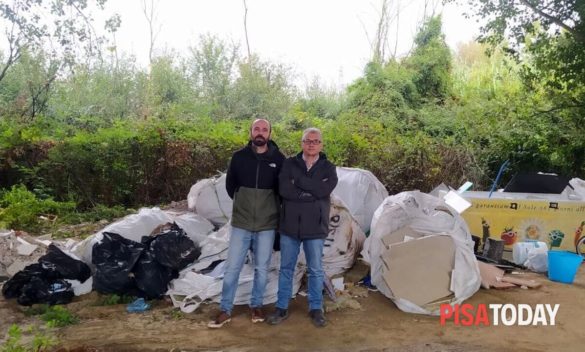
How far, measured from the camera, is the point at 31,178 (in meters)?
7.60

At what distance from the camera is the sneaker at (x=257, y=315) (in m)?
3.77

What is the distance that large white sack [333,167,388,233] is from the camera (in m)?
5.51

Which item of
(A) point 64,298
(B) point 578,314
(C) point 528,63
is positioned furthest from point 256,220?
(C) point 528,63

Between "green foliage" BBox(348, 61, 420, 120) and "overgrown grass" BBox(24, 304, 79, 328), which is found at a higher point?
"green foliage" BBox(348, 61, 420, 120)

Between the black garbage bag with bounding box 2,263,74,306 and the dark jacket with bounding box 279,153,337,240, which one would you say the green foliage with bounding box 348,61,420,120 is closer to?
the dark jacket with bounding box 279,153,337,240

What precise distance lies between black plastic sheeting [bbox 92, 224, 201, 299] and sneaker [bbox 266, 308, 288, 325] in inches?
40.0

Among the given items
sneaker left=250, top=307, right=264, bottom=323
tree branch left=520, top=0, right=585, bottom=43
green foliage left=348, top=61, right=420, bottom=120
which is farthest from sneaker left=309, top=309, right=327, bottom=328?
green foliage left=348, top=61, right=420, bottom=120

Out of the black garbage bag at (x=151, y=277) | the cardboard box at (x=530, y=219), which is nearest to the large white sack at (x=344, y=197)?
the cardboard box at (x=530, y=219)

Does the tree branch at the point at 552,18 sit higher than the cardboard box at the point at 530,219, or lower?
higher

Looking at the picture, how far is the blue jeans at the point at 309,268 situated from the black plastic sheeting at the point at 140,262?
3.52 ft

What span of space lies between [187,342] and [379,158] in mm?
4686

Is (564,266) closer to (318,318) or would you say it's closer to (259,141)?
(318,318)

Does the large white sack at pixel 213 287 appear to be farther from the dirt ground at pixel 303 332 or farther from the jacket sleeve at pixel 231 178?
the jacket sleeve at pixel 231 178

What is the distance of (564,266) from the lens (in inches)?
184
